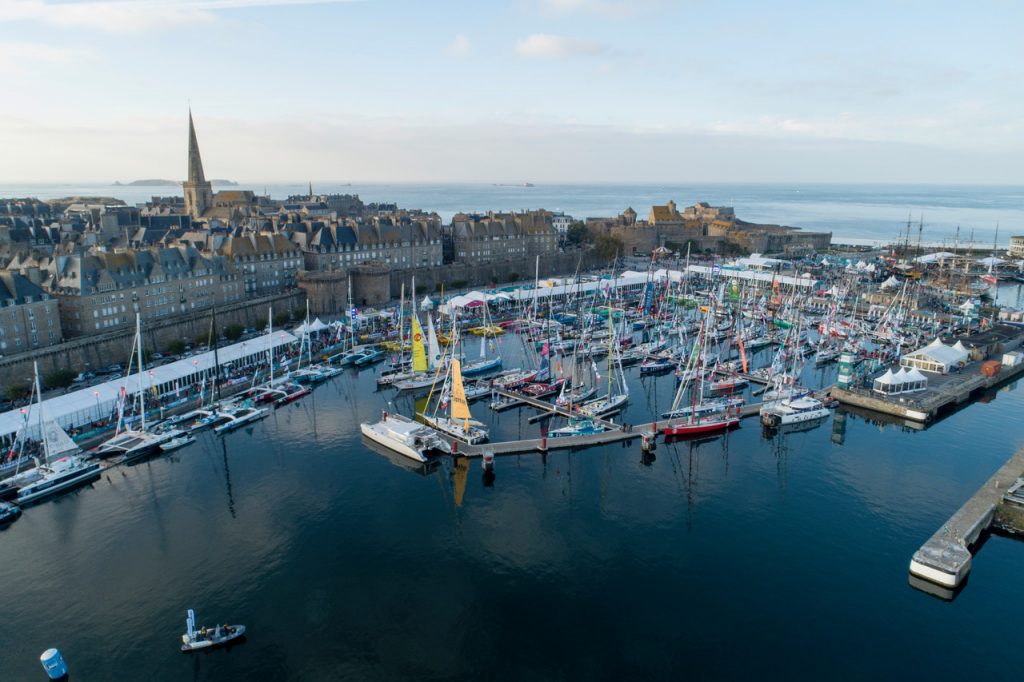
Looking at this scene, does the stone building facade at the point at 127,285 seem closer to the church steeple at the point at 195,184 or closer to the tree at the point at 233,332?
the tree at the point at 233,332

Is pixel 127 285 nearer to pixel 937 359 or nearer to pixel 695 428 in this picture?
pixel 695 428

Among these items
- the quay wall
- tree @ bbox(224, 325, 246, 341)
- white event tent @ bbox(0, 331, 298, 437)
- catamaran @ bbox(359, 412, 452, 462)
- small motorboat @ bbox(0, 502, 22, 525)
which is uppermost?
the quay wall

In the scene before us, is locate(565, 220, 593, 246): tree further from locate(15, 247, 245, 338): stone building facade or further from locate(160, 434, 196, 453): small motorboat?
locate(160, 434, 196, 453): small motorboat

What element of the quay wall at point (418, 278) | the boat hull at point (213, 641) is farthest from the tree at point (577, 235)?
the boat hull at point (213, 641)

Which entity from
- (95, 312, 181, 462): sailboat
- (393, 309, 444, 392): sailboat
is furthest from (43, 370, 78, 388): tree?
(393, 309, 444, 392): sailboat

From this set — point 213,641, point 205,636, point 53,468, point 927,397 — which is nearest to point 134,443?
point 53,468

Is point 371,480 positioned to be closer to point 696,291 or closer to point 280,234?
point 280,234
